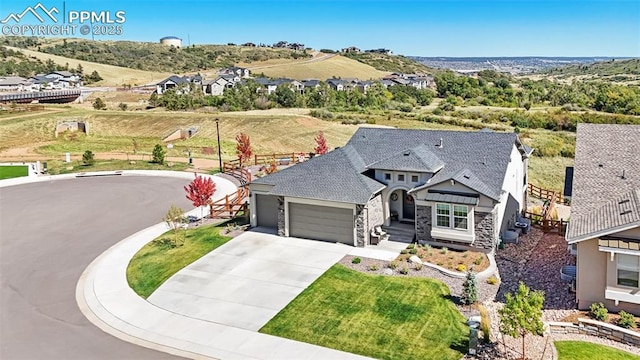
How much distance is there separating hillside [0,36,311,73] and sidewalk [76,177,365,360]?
129342 mm

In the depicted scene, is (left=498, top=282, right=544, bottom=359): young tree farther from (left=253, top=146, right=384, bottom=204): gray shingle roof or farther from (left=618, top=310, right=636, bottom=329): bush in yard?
(left=253, top=146, right=384, bottom=204): gray shingle roof

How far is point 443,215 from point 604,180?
6.16m

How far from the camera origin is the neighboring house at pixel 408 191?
70.1 ft

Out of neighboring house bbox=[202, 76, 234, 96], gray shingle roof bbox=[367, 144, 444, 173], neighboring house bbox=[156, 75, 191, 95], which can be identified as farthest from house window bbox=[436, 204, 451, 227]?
neighboring house bbox=[202, 76, 234, 96]

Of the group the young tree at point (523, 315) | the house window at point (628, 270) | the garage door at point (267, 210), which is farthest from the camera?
the garage door at point (267, 210)

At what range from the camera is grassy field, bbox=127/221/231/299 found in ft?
65.8

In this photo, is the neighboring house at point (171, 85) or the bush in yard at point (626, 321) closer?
the bush in yard at point (626, 321)

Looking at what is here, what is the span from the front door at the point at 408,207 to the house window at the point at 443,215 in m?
2.60

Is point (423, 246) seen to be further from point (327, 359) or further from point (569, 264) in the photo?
point (327, 359)

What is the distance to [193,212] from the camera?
30.3 meters

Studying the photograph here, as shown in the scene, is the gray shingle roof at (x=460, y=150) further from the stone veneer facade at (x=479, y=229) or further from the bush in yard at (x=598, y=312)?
the bush in yard at (x=598, y=312)

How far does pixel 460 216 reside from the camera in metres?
21.4

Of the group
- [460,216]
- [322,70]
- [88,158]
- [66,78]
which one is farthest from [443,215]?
[322,70]

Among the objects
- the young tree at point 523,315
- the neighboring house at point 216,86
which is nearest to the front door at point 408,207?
the young tree at point 523,315
